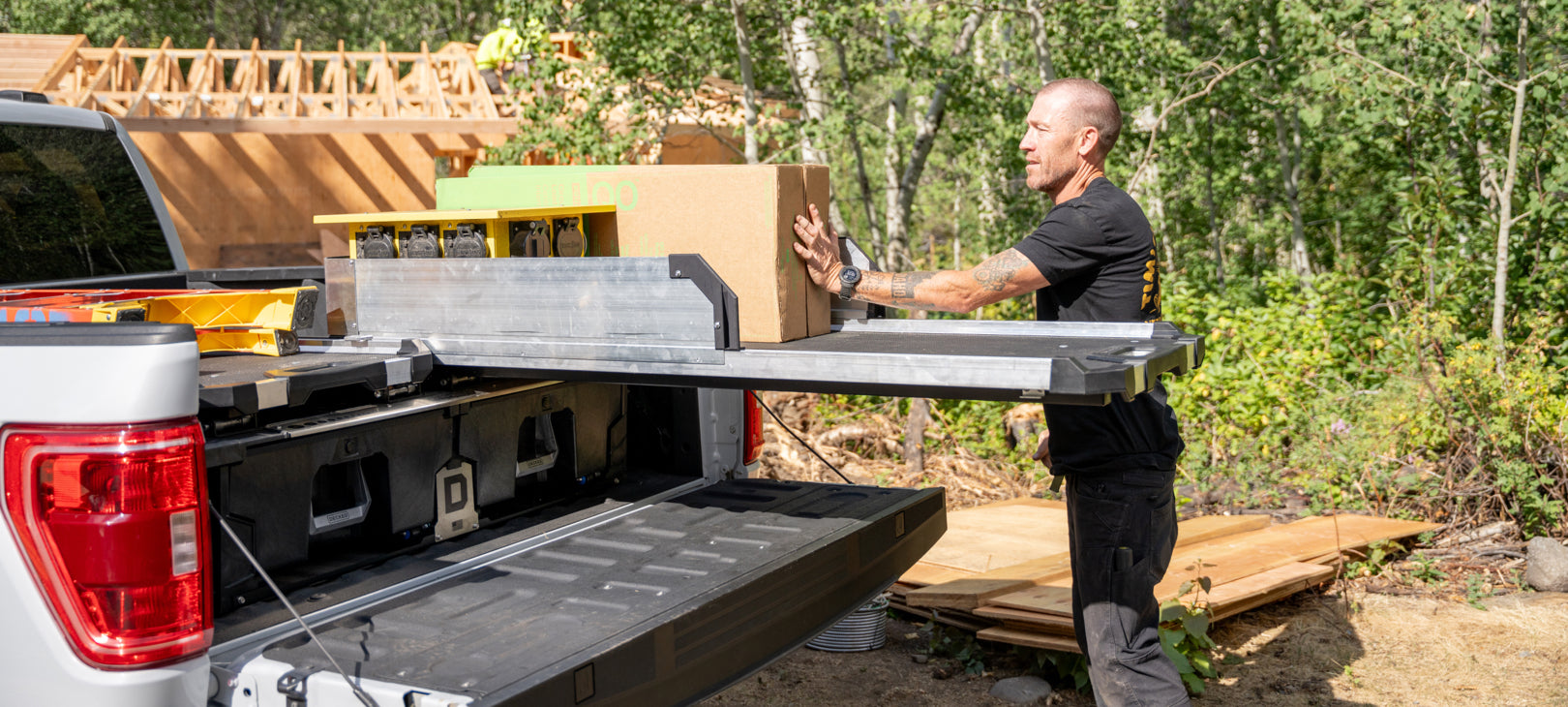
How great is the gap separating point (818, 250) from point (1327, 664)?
10.3ft

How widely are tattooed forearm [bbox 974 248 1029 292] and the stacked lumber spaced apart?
1.76 m

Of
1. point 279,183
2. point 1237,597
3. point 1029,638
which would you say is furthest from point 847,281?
point 279,183

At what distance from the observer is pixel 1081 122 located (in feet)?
11.3

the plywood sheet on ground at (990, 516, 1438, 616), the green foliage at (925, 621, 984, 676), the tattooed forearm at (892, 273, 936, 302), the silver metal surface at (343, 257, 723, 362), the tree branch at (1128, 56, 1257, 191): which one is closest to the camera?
the silver metal surface at (343, 257, 723, 362)

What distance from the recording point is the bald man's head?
3426 millimetres

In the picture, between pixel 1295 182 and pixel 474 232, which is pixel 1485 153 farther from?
pixel 474 232

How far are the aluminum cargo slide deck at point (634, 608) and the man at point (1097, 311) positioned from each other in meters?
0.61

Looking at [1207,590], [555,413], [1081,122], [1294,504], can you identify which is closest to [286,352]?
[555,413]

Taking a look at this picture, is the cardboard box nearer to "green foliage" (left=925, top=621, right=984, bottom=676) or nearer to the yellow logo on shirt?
the yellow logo on shirt

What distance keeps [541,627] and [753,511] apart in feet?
3.74

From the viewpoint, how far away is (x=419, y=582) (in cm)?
289

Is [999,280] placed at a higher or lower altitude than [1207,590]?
higher

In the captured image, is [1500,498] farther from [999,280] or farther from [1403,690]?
[999,280]

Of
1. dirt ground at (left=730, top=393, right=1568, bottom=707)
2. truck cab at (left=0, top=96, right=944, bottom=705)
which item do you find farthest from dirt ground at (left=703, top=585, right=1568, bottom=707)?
truck cab at (left=0, top=96, right=944, bottom=705)
